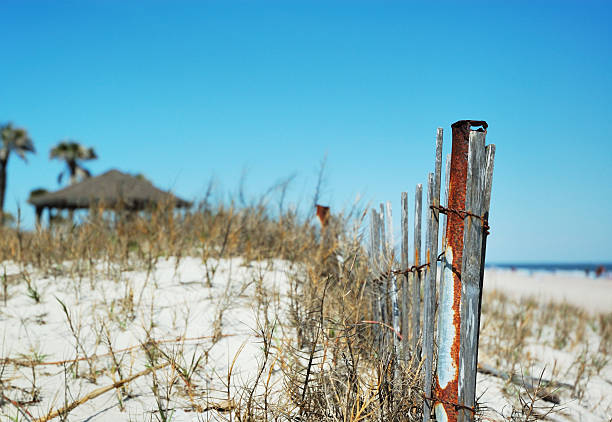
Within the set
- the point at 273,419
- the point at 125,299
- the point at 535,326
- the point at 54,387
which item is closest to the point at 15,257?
the point at 125,299

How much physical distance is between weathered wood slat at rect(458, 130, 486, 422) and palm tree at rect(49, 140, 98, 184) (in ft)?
114

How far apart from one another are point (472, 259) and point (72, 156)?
3560 cm

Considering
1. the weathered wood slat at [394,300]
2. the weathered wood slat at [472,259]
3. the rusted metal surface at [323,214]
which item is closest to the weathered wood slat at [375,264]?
the weathered wood slat at [394,300]

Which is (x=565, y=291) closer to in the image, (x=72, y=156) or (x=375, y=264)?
(x=375, y=264)

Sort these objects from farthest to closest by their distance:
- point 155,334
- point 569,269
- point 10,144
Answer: point 569,269 < point 10,144 < point 155,334

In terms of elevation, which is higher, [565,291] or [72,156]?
[72,156]

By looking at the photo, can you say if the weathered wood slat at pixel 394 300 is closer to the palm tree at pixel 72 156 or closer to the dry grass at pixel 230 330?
the dry grass at pixel 230 330

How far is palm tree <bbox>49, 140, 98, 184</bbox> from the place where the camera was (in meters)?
31.7

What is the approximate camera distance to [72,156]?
3192cm

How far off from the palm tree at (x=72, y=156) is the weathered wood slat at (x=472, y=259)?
114 feet

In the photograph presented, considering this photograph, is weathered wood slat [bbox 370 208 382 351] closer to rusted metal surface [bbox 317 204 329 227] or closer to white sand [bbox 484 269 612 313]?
rusted metal surface [bbox 317 204 329 227]

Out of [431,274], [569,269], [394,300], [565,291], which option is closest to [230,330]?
[394,300]

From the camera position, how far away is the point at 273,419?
86.7 inches

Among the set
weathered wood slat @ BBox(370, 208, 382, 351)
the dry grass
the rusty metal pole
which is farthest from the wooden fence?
weathered wood slat @ BBox(370, 208, 382, 351)
